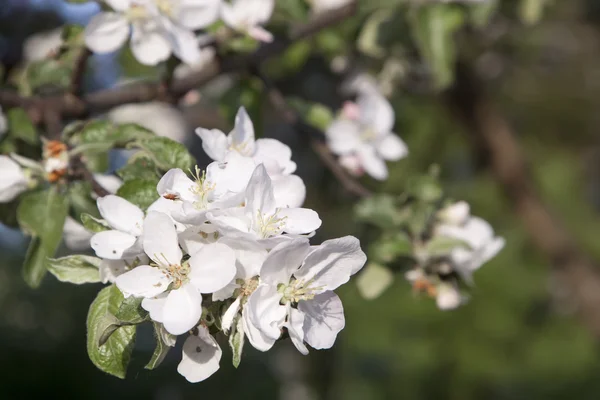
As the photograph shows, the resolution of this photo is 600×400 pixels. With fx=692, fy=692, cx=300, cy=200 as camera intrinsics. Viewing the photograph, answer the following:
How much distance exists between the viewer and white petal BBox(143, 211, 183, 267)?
1.82ft

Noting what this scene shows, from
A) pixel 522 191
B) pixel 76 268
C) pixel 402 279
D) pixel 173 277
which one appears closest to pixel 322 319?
pixel 173 277

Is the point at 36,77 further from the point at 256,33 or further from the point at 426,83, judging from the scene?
the point at 426,83

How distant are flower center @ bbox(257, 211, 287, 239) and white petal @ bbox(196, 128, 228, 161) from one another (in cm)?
9

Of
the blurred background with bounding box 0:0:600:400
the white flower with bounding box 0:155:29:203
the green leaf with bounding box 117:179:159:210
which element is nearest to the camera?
the green leaf with bounding box 117:179:159:210

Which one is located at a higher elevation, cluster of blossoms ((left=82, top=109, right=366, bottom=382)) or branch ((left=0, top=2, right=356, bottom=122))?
cluster of blossoms ((left=82, top=109, right=366, bottom=382))

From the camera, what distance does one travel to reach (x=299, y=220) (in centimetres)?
59

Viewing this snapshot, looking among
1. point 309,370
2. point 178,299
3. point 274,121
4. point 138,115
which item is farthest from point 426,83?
point 178,299

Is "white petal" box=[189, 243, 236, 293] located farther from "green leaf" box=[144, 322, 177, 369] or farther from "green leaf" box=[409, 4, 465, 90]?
"green leaf" box=[409, 4, 465, 90]

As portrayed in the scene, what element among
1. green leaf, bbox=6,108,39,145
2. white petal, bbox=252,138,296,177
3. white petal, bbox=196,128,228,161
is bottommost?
green leaf, bbox=6,108,39,145

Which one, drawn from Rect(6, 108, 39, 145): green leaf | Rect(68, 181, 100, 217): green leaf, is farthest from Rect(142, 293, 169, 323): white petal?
Rect(6, 108, 39, 145): green leaf

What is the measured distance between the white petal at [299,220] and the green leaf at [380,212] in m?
0.35

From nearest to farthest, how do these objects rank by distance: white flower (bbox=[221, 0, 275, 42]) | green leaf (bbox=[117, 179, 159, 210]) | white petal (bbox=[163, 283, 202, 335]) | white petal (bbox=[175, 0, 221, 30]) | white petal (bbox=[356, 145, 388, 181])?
1. white petal (bbox=[163, 283, 202, 335])
2. green leaf (bbox=[117, 179, 159, 210])
3. white petal (bbox=[175, 0, 221, 30])
4. white flower (bbox=[221, 0, 275, 42])
5. white petal (bbox=[356, 145, 388, 181])

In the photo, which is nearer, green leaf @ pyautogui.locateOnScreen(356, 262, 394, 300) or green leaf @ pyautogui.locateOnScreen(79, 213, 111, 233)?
green leaf @ pyautogui.locateOnScreen(79, 213, 111, 233)

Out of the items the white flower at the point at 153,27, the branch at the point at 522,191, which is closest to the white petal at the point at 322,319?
the white flower at the point at 153,27
